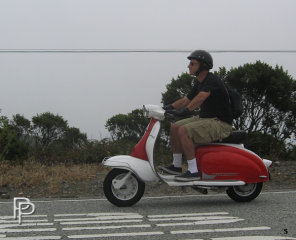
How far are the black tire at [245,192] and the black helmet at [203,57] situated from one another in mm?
1637

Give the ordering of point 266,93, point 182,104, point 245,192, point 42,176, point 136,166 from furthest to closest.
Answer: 1. point 266,93
2. point 42,176
3. point 182,104
4. point 245,192
5. point 136,166

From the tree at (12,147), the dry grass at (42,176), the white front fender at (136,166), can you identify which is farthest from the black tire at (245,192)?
the tree at (12,147)

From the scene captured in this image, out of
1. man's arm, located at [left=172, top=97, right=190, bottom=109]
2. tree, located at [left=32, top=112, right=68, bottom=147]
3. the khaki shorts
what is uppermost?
man's arm, located at [left=172, top=97, right=190, bottom=109]

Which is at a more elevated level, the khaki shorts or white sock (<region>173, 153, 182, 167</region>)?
the khaki shorts

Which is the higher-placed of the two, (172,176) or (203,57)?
(203,57)

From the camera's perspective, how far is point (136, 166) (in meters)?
6.31

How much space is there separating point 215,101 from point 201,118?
0.29 metres

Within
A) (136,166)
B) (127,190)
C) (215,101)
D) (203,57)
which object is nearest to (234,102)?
(215,101)

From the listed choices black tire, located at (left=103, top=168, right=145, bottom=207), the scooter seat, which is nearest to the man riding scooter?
the scooter seat

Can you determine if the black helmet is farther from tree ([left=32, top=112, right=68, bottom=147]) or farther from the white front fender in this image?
tree ([left=32, top=112, right=68, bottom=147])

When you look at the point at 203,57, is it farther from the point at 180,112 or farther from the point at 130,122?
the point at 130,122

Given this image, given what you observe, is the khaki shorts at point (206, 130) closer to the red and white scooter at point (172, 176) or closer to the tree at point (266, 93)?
the red and white scooter at point (172, 176)

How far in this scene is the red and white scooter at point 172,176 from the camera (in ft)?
20.7

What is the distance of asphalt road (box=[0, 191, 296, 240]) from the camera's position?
470cm
